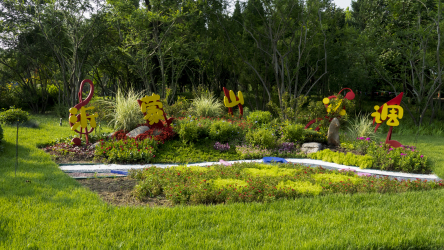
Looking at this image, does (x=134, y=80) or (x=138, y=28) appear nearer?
(x=138, y=28)

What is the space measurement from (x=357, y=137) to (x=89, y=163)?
6.60 metres

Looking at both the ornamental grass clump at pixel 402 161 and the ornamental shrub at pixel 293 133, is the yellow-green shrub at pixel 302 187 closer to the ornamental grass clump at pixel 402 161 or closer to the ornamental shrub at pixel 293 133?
the ornamental grass clump at pixel 402 161

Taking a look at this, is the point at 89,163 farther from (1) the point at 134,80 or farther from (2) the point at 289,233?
(1) the point at 134,80

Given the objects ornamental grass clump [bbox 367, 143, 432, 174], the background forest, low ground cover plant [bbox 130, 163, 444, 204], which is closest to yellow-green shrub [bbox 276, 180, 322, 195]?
low ground cover plant [bbox 130, 163, 444, 204]

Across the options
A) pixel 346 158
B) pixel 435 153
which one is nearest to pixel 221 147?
pixel 346 158

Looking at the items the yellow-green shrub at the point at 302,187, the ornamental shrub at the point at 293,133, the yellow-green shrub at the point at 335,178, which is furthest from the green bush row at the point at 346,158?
the yellow-green shrub at the point at 302,187

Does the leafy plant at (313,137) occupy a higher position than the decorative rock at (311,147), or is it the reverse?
the leafy plant at (313,137)

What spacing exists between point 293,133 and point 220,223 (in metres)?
5.19

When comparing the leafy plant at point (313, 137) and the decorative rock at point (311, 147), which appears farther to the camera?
the leafy plant at point (313, 137)

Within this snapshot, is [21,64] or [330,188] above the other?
[21,64]

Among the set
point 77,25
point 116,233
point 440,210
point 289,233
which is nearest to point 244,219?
point 289,233

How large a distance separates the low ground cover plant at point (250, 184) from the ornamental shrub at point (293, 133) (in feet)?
8.61

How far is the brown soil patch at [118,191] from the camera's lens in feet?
13.0

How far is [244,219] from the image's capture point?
10.7 feet
